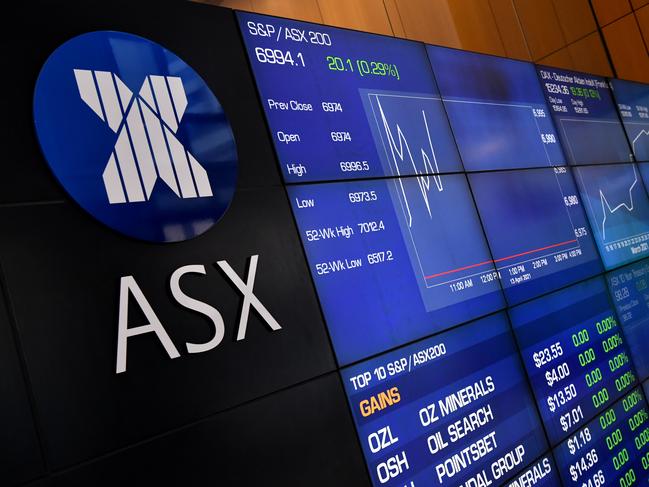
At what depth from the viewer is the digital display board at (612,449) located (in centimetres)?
329

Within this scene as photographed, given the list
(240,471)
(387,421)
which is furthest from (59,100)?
(387,421)

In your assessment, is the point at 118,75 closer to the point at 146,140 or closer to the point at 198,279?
the point at 146,140

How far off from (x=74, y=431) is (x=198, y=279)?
59 cm

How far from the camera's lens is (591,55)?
7574 mm

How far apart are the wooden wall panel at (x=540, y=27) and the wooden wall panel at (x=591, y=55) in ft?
0.67

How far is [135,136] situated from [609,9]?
22.6 ft

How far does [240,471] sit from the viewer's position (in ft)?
6.68

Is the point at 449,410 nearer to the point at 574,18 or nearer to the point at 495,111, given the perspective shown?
the point at 495,111

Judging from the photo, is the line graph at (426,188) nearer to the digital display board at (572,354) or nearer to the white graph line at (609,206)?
the digital display board at (572,354)

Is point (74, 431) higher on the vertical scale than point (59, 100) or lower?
lower

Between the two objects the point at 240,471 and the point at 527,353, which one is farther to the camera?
the point at 527,353

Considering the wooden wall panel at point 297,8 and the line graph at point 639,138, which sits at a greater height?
the wooden wall panel at point 297,8

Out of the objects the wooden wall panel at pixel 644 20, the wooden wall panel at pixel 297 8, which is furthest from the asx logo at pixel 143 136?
the wooden wall panel at pixel 297 8

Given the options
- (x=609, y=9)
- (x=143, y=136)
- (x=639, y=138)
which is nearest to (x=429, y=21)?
(x=609, y=9)
